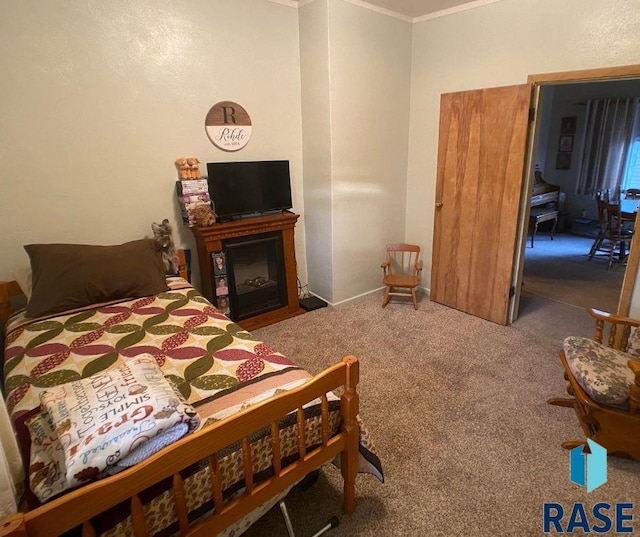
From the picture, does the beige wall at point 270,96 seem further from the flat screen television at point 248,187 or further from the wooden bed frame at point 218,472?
the wooden bed frame at point 218,472

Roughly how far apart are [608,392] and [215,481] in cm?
182

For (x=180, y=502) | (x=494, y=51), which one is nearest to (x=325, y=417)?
(x=180, y=502)

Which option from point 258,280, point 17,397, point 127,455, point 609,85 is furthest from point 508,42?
point 609,85

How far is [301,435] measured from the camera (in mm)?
1389

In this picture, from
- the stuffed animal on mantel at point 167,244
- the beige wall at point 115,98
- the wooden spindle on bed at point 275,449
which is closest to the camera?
the wooden spindle on bed at point 275,449

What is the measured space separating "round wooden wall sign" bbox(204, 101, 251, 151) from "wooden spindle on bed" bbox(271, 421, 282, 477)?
8.28 ft

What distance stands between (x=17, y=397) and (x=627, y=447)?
2.79m

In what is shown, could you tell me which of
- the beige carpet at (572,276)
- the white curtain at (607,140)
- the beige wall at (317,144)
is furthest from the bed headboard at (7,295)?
the white curtain at (607,140)

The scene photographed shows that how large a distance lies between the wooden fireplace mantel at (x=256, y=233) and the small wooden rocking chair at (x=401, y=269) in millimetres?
927

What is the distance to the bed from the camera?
40.1 inches

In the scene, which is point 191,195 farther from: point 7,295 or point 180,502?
point 180,502

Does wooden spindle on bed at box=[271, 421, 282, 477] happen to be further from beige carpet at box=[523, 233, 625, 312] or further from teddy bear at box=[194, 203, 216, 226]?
beige carpet at box=[523, 233, 625, 312]

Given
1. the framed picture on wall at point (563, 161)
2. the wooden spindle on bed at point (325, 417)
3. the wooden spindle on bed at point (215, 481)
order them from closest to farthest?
the wooden spindle on bed at point (215, 481) < the wooden spindle on bed at point (325, 417) < the framed picture on wall at point (563, 161)

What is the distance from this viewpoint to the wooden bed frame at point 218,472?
34.8 inches
